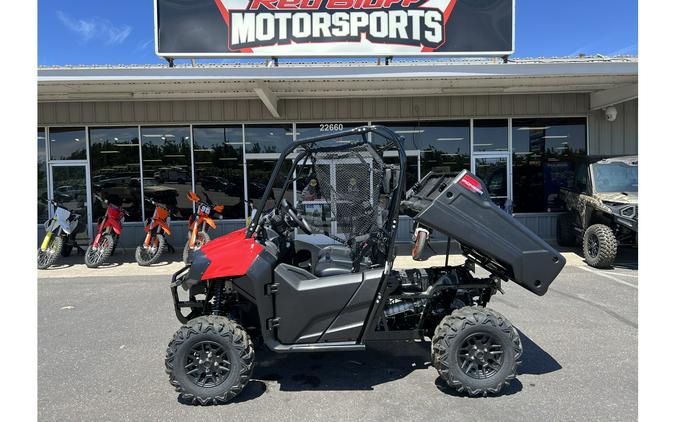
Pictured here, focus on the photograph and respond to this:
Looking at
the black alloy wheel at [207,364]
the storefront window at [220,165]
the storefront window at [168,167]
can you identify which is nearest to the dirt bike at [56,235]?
the storefront window at [168,167]

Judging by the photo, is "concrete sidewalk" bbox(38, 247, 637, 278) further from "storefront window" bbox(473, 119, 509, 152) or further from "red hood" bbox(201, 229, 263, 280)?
Answer: "red hood" bbox(201, 229, 263, 280)

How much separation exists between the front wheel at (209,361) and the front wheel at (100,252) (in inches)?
262

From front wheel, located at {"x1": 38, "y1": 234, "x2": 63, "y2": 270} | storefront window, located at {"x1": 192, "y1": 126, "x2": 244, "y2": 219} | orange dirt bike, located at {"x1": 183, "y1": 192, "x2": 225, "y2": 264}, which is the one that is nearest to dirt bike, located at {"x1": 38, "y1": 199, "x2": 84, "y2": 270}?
front wheel, located at {"x1": 38, "y1": 234, "x2": 63, "y2": 270}

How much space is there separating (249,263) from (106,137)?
374 inches

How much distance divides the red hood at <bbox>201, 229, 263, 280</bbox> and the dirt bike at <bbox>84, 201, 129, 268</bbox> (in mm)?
6582

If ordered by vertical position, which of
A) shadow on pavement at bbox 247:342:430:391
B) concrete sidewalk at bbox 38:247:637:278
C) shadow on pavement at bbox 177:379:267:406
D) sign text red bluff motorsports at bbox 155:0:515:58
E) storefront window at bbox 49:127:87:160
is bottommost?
shadow on pavement at bbox 177:379:267:406

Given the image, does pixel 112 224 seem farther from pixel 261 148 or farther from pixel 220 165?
pixel 261 148

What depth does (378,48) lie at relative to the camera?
28.4 ft

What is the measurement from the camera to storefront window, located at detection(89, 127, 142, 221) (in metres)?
11.0

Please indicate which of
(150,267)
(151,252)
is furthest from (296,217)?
(151,252)

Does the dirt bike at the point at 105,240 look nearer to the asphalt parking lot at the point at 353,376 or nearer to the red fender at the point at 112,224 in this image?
the red fender at the point at 112,224

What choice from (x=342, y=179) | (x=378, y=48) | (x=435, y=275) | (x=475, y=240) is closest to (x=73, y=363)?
(x=342, y=179)

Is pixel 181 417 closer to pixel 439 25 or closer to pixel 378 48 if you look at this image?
pixel 378 48

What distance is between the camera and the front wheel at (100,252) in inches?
350
